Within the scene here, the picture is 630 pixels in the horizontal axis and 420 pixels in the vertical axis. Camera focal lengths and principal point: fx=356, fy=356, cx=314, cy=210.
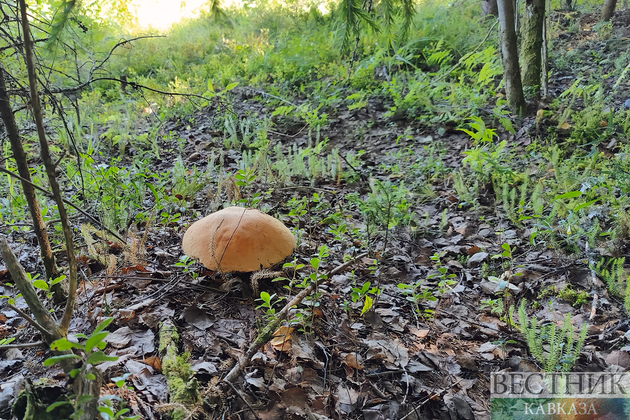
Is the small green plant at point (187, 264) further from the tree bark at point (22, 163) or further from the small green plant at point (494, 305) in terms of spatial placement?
the small green plant at point (494, 305)

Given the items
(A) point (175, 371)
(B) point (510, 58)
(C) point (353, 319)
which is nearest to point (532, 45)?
(B) point (510, 58)

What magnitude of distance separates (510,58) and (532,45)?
559 mm

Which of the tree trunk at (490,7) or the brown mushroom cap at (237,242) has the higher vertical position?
the tree trunk at (490,7)

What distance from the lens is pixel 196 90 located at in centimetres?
781

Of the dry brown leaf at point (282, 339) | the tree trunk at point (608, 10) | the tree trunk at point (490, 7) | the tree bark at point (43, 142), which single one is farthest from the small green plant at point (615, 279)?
the tree trunk at point (608, 10)

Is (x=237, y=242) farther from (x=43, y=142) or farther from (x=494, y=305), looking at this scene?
(x=494, y=305)

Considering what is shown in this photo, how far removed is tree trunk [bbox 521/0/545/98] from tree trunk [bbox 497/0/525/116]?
1.20 ft

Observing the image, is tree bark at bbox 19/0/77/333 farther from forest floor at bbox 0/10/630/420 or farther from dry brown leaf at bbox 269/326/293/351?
dry brown leaf at bbox 269/326/293/351

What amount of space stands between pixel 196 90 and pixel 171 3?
6.46 m

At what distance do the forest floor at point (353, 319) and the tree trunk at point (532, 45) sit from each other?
8.75 feet

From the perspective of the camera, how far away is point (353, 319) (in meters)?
2.32

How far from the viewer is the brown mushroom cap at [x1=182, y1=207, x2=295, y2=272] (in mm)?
2287

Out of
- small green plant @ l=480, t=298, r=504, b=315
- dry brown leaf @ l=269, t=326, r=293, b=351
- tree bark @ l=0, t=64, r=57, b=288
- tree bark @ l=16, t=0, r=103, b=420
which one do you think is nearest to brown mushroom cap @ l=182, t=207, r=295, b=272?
dry brown leaf @ l=269, t=326, r=293, b=351

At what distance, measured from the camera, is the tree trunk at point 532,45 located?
16.7ft
